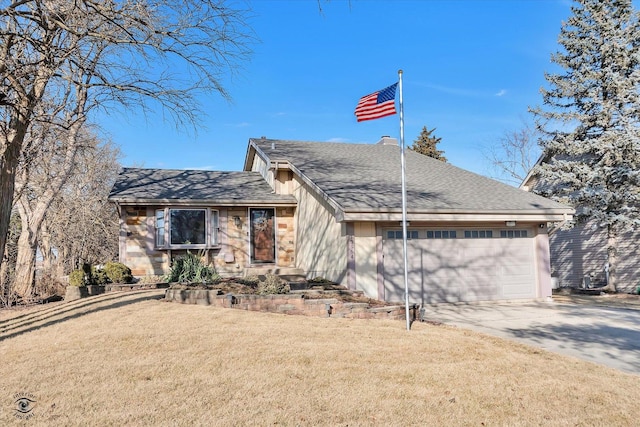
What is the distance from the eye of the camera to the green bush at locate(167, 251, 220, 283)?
37.5 ft

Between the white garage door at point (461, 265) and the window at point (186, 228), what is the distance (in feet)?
18.2

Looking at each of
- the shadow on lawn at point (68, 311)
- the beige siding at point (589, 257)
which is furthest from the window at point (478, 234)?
the beige siding at point (589, 257)

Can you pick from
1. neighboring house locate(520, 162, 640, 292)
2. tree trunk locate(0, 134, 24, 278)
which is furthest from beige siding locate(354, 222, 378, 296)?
neighboring house locate(520, 162, 640, 292)

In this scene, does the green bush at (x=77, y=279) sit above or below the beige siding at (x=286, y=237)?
below

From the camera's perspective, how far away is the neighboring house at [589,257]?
16297mm

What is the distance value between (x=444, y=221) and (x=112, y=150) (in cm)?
2012

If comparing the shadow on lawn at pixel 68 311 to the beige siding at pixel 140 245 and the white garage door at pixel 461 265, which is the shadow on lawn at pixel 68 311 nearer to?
the beige siding at pixel 140 245

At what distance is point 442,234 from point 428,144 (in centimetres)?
1954

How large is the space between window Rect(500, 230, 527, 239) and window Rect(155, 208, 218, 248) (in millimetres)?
8226

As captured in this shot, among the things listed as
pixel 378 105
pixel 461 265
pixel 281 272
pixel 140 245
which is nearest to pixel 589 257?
pixel 461 265

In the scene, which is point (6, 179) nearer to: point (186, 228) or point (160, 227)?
point (160, 227)

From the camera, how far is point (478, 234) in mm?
11773

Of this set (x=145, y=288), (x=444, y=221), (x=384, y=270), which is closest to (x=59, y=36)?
(x=145, y=288)

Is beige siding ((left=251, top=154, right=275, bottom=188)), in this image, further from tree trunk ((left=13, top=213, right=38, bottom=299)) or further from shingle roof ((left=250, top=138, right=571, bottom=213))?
tree trunk ((left=13, top=213, right=38, bottom=299))
